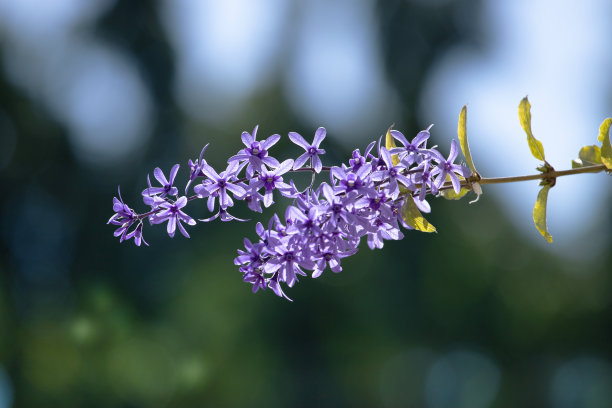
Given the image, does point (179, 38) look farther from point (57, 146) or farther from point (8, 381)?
point (8, 381)

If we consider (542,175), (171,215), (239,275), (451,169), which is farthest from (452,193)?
(239,275)

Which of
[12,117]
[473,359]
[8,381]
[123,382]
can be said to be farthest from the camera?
[473,359]

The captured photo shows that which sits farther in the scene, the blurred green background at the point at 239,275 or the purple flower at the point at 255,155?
the blurred green background at the point at 239,275

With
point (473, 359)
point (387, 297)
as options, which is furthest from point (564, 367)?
point (387, 297)

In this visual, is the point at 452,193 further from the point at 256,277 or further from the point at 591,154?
the point at 256,277

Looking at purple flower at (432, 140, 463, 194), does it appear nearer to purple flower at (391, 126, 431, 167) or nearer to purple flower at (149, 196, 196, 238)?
purple flower at (391, 126, 431, 167)

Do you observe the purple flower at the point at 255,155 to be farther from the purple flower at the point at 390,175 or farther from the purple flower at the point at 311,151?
the purple flower at the point at 390,175

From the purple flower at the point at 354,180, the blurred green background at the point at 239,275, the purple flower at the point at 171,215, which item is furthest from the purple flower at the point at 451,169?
the blurred green background at the point at 239,275
